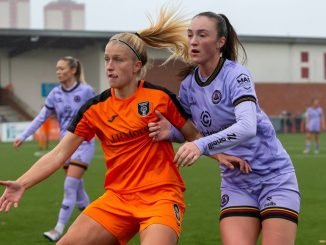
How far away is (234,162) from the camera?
5266 mm

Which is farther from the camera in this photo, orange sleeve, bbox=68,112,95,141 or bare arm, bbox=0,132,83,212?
orange sleeve, bbox=68,112,95,141

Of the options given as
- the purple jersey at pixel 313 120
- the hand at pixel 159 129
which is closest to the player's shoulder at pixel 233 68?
the hand at pixel 159 129

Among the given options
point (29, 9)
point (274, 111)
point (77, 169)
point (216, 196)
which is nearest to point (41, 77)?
point (274, 111)

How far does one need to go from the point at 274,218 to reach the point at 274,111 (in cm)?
5350

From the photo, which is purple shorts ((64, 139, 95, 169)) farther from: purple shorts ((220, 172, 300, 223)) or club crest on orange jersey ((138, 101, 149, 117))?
purple shorts ((220, 172, 300, 223))

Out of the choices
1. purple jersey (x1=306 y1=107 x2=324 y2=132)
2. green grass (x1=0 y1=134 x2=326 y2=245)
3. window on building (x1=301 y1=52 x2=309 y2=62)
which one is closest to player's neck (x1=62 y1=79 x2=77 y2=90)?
green grass (x1=0 y1=134 x2=326 y2=245)

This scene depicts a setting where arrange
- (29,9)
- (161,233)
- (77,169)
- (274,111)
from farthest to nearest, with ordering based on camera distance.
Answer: (29,9), (274,111), (77,169), (161,233)

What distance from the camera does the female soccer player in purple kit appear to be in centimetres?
518

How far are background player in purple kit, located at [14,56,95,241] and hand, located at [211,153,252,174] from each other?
4723mm

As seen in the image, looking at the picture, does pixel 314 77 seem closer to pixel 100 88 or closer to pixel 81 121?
pixel 100 88

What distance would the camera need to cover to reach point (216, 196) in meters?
14.2

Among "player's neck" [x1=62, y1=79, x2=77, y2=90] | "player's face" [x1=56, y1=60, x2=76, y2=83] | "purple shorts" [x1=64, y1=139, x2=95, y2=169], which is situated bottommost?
"purple shorts" [x1=64, y1=139, x2=95, y2=169]

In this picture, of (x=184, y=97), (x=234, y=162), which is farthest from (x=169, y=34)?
(x=234, y=162)

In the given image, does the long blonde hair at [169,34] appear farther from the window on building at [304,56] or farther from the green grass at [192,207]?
the window on building at [304,56]
